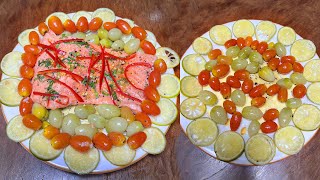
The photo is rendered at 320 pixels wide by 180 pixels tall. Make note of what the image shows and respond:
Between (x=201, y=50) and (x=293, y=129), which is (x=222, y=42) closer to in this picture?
(x=201, y=50)

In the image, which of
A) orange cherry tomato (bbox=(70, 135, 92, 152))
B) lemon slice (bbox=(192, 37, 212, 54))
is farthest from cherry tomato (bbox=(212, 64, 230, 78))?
orange cherry tomato (bbox=(70, 135, 92, 152))

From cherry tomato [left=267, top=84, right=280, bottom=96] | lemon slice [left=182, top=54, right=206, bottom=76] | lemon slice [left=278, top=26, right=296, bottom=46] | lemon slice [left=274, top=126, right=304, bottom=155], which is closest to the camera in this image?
lemon slice [left=274, top=126, right=304, bottom=155]

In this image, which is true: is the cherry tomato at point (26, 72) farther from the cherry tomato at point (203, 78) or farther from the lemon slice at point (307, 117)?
the lemon slice at point (307, 117)

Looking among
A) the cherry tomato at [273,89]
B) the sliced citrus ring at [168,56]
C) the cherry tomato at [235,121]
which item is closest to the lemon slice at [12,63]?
the sliced citrus ring at [168,56]

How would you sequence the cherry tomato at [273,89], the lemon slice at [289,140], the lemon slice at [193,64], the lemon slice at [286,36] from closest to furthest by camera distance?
the lemon slice at [289,140] < the cherry tomato at [273,89] < the lemon slice at [193,64] < the lemon slice at [286,36]

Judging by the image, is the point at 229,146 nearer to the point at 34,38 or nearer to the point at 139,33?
the point at 139,33

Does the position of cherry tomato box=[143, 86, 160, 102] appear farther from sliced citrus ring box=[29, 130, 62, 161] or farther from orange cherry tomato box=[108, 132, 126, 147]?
sliced citrus ring box=[29, 130, 62, 161]
